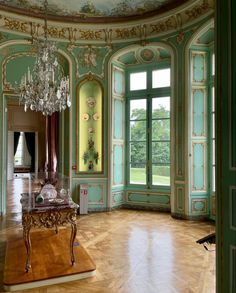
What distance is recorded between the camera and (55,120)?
749 cm

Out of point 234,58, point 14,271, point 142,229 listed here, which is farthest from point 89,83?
point 234,58

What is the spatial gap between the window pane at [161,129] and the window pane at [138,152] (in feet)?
1.36

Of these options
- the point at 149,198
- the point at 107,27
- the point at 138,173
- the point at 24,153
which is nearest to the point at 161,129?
the point at 138,173

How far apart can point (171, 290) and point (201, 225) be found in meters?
3.01

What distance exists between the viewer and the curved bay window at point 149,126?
7.29 meters

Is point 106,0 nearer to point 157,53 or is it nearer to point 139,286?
point 157,53

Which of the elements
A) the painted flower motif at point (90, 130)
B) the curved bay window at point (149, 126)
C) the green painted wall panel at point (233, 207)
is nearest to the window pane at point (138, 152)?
the curved bay window at point (149, 126)

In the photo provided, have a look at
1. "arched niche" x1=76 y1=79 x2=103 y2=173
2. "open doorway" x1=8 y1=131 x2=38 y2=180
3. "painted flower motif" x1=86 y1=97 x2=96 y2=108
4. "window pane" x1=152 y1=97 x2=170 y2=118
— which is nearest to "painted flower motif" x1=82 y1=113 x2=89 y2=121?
"arched niche" x1=76 y1=79 x2=103 y2=173

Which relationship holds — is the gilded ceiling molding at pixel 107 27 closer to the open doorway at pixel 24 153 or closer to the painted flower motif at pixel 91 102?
the painted flower motif at pixel 91 102

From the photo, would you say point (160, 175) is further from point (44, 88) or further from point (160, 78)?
point (44, 88)

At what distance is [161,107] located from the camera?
24.2 ft

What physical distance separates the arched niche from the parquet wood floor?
1.37 m

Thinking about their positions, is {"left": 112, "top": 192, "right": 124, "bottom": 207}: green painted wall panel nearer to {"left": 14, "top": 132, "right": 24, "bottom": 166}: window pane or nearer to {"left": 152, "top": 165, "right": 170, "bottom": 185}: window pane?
{"left": 152, "top": 165, "right": 170, "bottom": 185}: window pane

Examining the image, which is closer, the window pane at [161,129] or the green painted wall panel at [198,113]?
the green painted wall panel at [198,113]
